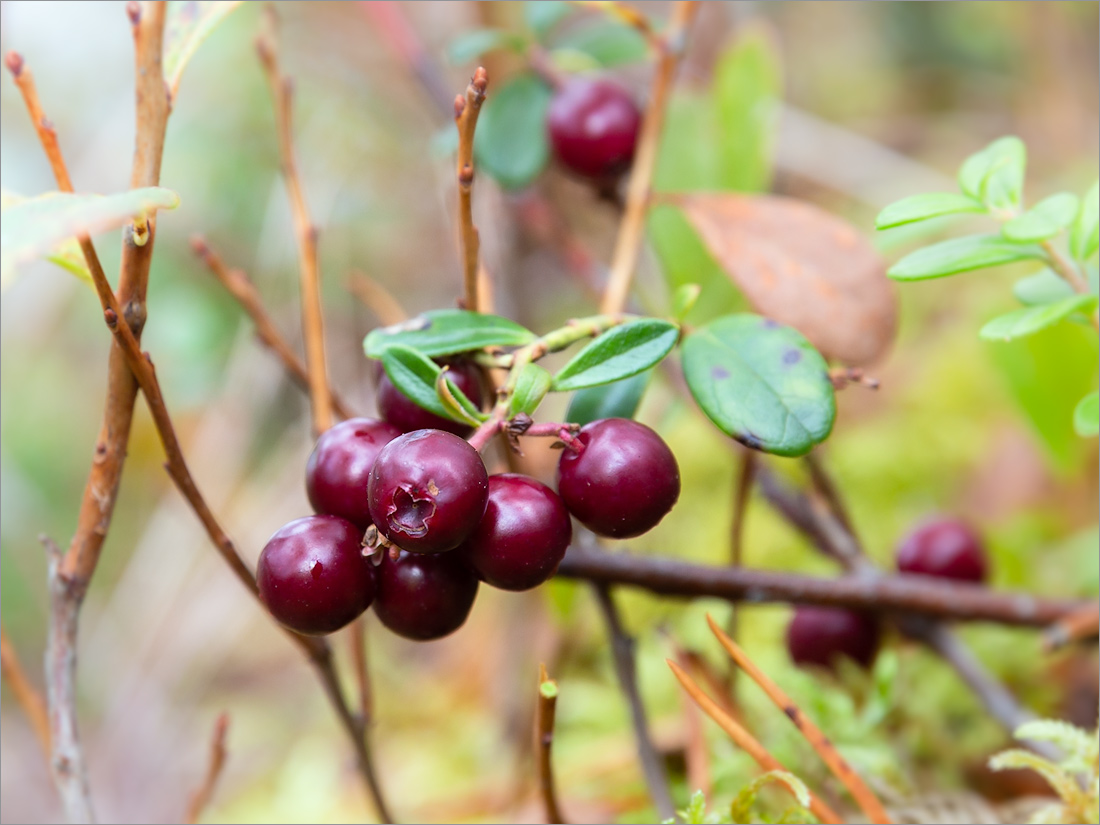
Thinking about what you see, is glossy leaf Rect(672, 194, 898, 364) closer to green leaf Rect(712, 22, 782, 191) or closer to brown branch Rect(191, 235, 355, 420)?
green leaf Rect(712, 22, 782, 191)

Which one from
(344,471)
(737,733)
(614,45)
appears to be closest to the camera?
(344,471)

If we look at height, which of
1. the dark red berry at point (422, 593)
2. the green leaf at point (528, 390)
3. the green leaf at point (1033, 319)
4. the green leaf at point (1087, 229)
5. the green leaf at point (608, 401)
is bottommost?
the dark red berry at point (422, 593)

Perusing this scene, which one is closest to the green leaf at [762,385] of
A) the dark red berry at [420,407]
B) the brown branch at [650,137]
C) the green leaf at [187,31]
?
the dark red berry at [420,407]

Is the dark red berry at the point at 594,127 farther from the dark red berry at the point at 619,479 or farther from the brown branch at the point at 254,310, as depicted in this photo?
the dark red berry at the point at 619,479

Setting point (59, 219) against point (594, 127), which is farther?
point (594, 127)

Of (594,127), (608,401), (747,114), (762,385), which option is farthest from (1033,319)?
(747,114)

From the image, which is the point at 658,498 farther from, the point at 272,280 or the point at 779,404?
the point at 272,280

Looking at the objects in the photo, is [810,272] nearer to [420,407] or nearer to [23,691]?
[420,407]
